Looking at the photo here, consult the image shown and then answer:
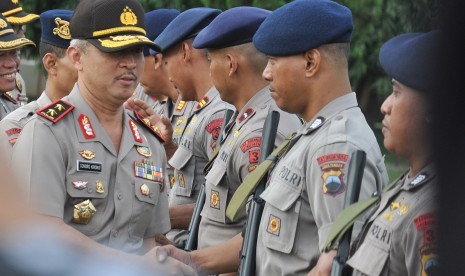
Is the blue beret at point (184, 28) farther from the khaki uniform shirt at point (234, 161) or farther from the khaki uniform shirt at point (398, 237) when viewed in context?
the khaki uniform shirt at point (398, 237)

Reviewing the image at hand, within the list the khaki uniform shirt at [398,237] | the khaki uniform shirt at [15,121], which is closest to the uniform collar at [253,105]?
the khaki uniform shirt at [15,121]

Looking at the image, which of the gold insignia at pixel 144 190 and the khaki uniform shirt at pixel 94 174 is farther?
the gold insignia at pixel 144 190

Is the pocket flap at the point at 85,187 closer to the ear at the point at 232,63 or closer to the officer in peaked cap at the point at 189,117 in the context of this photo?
the ear at the point at 232,63

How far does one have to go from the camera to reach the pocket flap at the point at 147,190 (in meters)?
4.07

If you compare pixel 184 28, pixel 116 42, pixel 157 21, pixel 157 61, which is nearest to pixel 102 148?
pixel 116 42

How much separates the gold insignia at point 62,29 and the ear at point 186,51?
0.73m

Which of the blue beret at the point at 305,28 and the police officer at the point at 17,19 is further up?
the blue beret at the point at 305,28

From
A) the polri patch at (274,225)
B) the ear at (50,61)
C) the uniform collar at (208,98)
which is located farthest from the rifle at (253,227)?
the ear at (50,61)

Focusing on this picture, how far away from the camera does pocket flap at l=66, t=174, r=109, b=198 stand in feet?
12.6

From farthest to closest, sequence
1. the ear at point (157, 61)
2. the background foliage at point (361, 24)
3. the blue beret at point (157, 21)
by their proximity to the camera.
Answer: the background foliage at point (361, 24)
the blue beret at point (157, 21)
the ear at point (157, 61)

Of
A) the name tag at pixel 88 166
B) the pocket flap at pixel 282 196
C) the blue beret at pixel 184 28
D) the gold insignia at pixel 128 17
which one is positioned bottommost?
the blue beret at pixel 184 28

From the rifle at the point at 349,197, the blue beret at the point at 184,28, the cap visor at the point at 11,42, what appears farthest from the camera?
the cap visor at the point at 11,42

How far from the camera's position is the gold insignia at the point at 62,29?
5762 mm

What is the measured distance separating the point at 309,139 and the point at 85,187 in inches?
39.1
